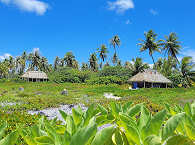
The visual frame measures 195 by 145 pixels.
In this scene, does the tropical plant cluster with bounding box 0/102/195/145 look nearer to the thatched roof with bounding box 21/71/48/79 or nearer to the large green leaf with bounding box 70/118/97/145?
the large green leaf with bounding box 70/118/97/145

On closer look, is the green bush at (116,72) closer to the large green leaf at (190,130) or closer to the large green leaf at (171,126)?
the large green leaf at (190,130)

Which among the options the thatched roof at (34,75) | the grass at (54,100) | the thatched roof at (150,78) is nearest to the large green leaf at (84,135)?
the grass at (54,100)

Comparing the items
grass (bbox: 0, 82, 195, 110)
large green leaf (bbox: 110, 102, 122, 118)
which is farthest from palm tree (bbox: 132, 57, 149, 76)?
large green leaf (bbox: 110, 102, 122, 118)

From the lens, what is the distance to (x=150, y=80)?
35.8 meters

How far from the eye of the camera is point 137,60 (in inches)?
1563

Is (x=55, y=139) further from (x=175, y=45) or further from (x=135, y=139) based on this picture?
(x=175, y=45)

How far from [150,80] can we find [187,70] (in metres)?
7.29

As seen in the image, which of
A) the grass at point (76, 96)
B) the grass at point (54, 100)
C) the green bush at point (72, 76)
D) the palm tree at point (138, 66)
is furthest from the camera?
the green bush at point (72, 76)

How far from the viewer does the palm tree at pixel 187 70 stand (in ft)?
112

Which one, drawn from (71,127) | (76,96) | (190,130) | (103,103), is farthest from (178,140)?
→ (76,96)

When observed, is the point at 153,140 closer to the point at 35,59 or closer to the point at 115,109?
the point at 115,109

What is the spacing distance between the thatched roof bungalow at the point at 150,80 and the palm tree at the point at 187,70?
3.35 metres

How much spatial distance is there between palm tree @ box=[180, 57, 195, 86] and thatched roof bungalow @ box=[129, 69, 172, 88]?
3349mm

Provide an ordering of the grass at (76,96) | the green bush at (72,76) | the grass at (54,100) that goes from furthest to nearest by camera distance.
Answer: the green bush at (72,76)
the grass at (76,96)
the grass at (54,100)
